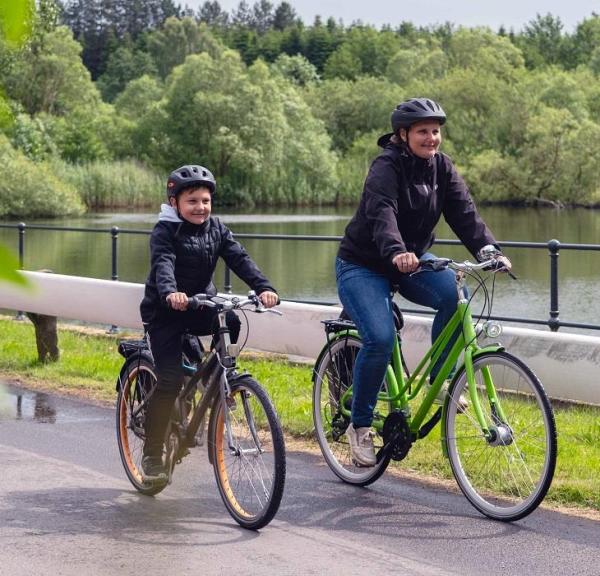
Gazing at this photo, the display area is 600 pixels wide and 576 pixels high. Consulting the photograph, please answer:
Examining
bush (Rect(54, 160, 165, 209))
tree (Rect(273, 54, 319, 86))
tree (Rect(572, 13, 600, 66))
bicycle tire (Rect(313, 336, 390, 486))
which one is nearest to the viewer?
bicycle tire (Rect(313, 336, 390, 486))

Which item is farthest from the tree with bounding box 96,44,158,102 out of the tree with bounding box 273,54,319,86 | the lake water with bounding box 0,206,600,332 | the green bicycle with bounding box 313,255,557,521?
the green bicycle with bounding box 313,255,557,521

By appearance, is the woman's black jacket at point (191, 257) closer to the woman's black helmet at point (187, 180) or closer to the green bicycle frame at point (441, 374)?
the woman's black helmet at point (187, 180)

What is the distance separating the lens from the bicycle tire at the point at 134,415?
5.78m

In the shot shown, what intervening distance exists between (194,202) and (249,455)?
112 centimetres

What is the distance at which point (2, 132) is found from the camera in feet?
3.42

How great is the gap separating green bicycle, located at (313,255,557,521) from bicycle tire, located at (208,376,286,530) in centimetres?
85

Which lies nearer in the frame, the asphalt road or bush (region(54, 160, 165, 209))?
the asphalt road

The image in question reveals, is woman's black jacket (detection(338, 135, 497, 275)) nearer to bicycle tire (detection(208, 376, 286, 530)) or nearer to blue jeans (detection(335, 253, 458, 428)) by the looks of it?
blue jeans (detection(335, 253, 458, 428))

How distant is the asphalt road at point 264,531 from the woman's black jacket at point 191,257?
80cm

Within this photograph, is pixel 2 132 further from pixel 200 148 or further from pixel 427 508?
pixel 200 148

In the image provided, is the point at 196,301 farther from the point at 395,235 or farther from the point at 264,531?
the point at 264,531

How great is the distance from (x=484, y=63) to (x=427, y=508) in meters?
111

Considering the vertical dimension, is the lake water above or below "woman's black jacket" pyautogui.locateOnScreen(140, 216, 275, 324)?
below

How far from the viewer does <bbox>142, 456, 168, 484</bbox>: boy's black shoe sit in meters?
5.66
